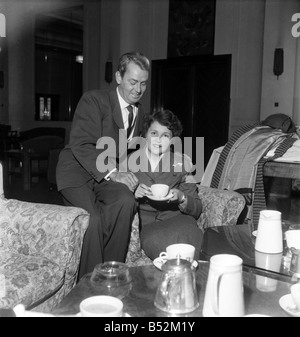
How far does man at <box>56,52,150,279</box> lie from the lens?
2.16 meters

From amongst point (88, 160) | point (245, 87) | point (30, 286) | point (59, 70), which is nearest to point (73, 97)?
point (59, 70)

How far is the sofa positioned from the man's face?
2.97 ft

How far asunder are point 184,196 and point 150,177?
0.92 feet

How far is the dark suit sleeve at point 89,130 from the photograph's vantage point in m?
2.40

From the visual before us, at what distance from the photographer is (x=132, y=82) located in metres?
2.47

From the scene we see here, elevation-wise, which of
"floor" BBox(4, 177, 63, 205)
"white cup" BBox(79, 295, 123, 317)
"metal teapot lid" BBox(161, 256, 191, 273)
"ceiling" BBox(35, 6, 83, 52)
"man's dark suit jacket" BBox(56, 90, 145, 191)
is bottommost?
"floor" BBox(4, 177, 63, 205)

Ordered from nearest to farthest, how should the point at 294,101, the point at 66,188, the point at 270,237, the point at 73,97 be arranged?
the point at 270,237 < the point at 66,188 < the point at 294,101 < the point at 73,97

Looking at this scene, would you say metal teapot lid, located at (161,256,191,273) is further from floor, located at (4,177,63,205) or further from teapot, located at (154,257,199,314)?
floor, located at (4,177,63,205)

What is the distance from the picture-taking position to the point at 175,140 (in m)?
2.46

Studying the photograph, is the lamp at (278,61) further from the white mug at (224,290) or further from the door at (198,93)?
the white mug at (224,290)

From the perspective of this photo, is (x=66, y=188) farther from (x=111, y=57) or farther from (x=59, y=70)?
(x=59, y=70)

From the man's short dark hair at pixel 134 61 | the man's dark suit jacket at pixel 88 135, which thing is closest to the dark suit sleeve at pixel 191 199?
the man's dark suit jacket at pixel 88 135

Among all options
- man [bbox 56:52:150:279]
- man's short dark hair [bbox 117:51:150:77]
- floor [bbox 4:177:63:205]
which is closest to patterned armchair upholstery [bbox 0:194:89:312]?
man [bbox 56:52:150:279]

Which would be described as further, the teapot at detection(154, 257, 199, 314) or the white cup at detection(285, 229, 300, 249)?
the white cup at detection(285, 229, 300, 249)
